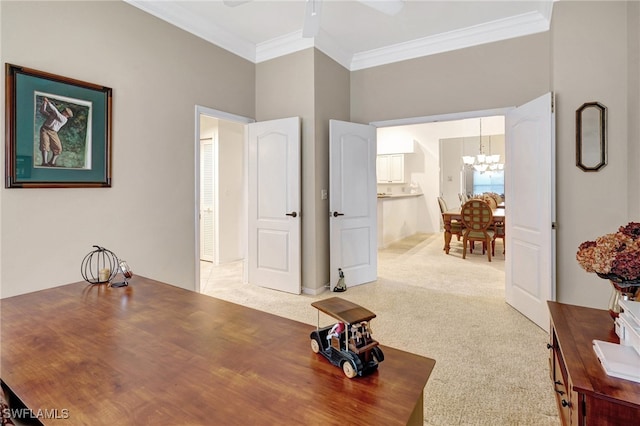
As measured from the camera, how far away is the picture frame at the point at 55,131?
2158 millimetres

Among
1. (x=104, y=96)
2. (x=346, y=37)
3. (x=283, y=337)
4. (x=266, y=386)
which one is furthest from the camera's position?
(x=346, y=37)

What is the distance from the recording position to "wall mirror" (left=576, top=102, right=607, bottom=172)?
8.68 ft

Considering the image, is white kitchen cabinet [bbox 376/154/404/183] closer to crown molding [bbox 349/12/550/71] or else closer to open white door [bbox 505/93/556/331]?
crown molding [bbox 349/12/550/71]

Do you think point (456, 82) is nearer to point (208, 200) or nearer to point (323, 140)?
point (323, 140)

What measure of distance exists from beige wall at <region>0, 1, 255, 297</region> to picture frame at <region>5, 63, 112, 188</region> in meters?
0.07

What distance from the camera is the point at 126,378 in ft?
2.82

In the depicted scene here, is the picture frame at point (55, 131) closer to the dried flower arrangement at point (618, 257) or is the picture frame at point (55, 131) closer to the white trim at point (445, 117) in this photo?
the white trim at point (445, 117)

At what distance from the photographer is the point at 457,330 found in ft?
9.20

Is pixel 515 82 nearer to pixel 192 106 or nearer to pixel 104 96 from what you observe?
pixel 192 106

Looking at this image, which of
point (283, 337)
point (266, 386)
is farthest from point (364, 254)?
point (266, 386)

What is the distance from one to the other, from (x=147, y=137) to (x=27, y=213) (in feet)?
3.49

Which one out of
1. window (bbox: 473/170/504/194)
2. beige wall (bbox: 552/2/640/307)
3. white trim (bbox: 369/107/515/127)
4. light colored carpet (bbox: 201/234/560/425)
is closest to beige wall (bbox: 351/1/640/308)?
beige wall (bbox: 552/2/640/307)

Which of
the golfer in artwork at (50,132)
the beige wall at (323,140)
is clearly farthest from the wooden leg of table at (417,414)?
the beige wall at (323,140)

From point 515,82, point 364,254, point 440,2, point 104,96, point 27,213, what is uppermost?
point 440,2
